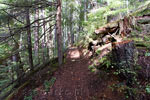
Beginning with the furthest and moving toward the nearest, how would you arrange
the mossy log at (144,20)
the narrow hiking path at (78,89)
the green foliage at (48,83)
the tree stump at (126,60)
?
the mossy log at (144,20)
the green foliage at (48,83)
the narrow hiking path at (78,89)
the tree stump at (126,60)

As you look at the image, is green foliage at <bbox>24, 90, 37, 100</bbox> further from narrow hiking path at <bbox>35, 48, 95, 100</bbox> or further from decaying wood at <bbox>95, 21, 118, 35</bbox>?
decaying wood at <bbox>95, 21, 118, 35</bbox>

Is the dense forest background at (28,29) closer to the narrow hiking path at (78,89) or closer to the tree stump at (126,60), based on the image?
the tree stump at (126,60)

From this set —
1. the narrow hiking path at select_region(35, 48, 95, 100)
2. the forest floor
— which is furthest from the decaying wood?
the narrow hiking path at select_region(35, 48, 95, 100)

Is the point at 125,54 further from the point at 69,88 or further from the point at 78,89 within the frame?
the point at 69,88

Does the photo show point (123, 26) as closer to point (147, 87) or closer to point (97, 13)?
point (97, 13)

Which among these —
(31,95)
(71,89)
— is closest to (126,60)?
(71,89)

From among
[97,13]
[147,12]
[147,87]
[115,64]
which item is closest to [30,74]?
[115,64]

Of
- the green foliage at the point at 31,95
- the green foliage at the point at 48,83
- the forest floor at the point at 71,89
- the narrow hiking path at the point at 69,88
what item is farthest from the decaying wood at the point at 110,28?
the green foliage at the point at 31,95

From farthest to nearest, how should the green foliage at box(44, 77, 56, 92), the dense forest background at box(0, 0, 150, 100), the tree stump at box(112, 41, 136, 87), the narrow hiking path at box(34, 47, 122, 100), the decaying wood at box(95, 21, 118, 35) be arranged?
the decaying wood at box(95, 21, 118, 35) < the dense forest background at box(0, 0, 150, 100) < the green foliage at box(44, 77, 56, 92) < the narrow hiking path at box(34, 47, 122, 100) < the tree stump at box(112, 41, 136, 87)

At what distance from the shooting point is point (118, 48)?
13.2ft

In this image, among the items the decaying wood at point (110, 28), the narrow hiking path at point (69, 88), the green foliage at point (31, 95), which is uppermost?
the decaying wood at point (110, 28)

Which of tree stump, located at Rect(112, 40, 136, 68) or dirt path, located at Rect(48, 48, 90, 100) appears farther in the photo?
dirt path, located at Rect(48, 48, 90, 100)

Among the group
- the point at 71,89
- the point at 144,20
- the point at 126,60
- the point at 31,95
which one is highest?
the point at 144,20

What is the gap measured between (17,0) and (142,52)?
22.0 ft
